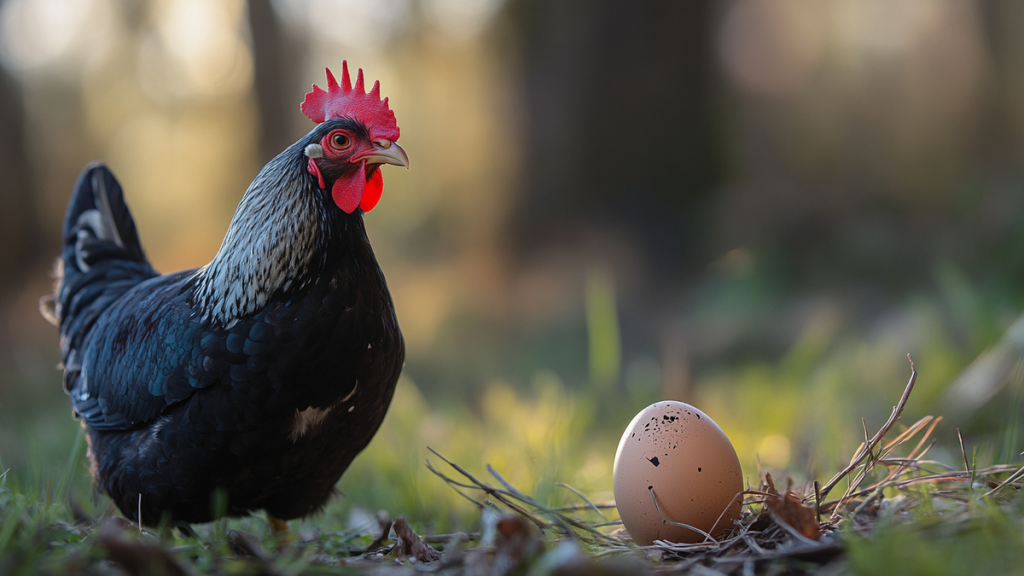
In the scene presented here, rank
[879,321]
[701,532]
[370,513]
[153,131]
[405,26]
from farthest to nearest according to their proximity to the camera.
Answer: [153,131] → [405,26] → [879,321] → [370,513] → [701,532]

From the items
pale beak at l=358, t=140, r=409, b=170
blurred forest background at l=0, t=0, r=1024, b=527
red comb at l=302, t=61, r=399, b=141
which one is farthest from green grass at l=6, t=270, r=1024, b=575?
red comb at l=302, t=61, r=399, b=141

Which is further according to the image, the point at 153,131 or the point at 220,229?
the point at 153,131

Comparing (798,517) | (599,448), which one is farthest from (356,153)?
(599,448)

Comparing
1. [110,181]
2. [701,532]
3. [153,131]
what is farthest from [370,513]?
[153,131]

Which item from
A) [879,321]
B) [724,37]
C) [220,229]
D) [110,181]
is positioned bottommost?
[110,181]

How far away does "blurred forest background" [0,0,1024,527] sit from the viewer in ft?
13.5

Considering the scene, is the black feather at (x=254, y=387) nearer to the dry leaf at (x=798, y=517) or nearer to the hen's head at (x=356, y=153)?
the hen's head at (x=356, y=153)

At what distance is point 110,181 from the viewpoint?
11.7ft

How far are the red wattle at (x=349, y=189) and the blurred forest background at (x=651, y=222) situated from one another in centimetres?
138

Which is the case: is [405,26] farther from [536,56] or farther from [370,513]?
[370,513]

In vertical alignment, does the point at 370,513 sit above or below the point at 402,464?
A: below

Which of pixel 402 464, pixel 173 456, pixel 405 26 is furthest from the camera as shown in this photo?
pixel 405 26

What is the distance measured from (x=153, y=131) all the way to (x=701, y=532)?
16.7 metres

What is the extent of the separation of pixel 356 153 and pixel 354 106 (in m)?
0.26
